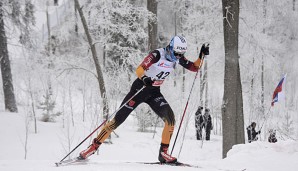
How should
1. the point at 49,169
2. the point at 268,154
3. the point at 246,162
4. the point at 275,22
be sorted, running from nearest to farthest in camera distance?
the point at 49,169 < the point at 246,162 < the point at 268,154 < the point at 275,22

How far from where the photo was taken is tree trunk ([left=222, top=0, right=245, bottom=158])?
7.11 m

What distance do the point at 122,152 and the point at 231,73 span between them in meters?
4.88

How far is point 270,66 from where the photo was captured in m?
20.5

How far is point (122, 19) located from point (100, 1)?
4.94ft

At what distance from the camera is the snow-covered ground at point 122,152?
4375 millimetres

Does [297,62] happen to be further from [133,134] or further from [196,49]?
[133,134]

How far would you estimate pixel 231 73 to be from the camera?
7.16 meters

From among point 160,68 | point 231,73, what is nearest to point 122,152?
point 231,73

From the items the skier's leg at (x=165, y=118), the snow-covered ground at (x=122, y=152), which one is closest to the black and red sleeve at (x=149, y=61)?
the skier's leg at (x=165, y=118)

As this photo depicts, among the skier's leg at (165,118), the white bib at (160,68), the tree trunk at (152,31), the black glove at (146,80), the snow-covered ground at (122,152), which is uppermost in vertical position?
the tree trunk at (152,31)

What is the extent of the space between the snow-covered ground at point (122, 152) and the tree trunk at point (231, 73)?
1322 mm

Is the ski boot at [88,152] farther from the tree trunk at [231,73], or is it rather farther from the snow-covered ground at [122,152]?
the tree trunk at [231,73]

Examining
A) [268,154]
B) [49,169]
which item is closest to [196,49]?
[268,154]

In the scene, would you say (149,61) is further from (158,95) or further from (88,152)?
(88,152)
